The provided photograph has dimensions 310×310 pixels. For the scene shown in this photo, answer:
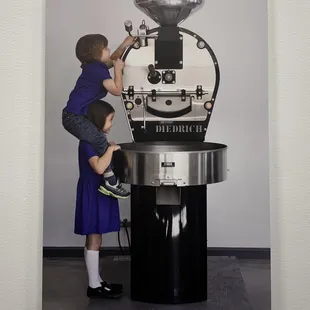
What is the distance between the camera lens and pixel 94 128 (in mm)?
3207

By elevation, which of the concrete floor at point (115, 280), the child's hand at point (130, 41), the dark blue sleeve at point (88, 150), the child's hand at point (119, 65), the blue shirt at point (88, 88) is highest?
the child's hand at point (130, 41)

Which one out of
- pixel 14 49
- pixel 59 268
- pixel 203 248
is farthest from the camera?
pixel 59 268

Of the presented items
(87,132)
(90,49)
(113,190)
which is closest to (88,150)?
(87,132)

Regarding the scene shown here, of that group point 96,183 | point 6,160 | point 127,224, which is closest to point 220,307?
point 96,183

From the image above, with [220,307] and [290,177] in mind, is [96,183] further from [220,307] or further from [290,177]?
[290,177]

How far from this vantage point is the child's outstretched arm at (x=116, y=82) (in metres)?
3.21

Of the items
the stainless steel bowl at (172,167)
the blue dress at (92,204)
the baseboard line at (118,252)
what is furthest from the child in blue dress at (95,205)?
the baseboard line at (118,252)

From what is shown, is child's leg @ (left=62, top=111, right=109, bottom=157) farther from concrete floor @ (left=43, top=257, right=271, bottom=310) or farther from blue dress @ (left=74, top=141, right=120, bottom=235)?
concrete floor @ (left=43, top=257, right=271, bottom=310)

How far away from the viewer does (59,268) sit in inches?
155

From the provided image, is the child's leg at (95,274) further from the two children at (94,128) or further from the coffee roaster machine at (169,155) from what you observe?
the coffee roaster machine at (169,155)

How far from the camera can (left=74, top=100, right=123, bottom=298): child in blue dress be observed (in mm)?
3219

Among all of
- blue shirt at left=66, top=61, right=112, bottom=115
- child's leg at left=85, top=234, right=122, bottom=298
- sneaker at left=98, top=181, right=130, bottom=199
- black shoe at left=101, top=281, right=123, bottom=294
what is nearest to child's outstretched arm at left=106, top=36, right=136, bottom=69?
blue shirt at left=66, top=61, right=112, bottom=115

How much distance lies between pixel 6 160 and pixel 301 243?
1035 millimetres

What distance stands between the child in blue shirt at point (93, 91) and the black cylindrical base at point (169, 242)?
164 mm
